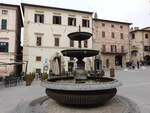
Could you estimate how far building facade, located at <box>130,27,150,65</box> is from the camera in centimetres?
3569

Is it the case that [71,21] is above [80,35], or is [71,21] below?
above

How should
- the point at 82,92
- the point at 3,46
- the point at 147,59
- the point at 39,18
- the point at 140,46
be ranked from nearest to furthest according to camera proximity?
the point at 82,92 → the point at 3,46 → the point at 39,18 → the point at 140,46 → the point at 147,59

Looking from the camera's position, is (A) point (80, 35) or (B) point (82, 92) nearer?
(B) point (82, 92)

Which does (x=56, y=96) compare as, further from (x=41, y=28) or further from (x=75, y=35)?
(x=41, y=28)

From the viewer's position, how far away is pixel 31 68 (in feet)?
71.1

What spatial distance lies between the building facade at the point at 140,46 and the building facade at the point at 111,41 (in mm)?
4008

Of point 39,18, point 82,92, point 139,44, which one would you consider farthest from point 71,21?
point 82,92

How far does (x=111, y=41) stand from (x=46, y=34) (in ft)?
49.5

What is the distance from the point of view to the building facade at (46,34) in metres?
21.8

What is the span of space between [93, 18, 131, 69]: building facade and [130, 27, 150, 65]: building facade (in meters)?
4.01

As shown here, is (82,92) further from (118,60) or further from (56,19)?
(118,60)

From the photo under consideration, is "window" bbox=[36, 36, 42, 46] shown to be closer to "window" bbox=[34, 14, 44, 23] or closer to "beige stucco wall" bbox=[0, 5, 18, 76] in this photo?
"window" bbox=[34, 14, 44, 23]

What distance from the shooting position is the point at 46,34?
22719 mm

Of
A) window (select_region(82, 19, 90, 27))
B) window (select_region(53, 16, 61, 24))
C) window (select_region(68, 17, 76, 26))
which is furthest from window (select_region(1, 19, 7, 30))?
window (select_region(82, 19, 90, 27))
